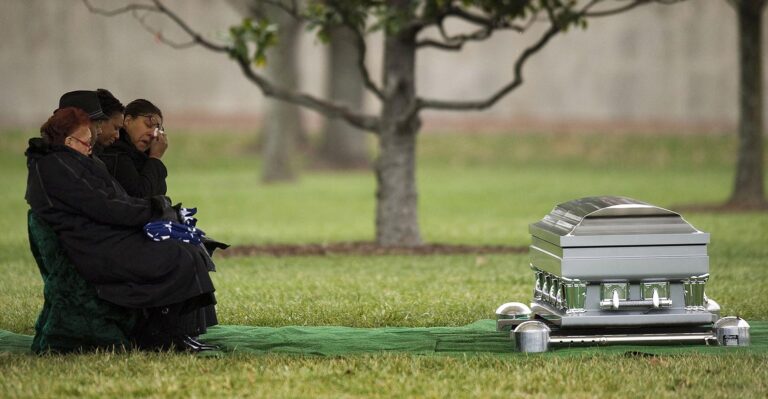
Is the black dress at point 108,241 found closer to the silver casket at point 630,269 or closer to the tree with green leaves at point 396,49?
the silver casket at point 630,269

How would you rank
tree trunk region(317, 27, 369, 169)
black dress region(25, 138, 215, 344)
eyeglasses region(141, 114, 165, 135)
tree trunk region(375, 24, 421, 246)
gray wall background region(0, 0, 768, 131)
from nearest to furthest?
black dress region(25, 138, 215, 344) → eyeglasses region(141, 114, 165, 135) → tree trunk region(375, 24, 421, 246) → tree trunk region(317, 27, 369, 169) → gray wall background region(0, 0, 768, 131)

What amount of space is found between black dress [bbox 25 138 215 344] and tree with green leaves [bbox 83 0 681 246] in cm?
641

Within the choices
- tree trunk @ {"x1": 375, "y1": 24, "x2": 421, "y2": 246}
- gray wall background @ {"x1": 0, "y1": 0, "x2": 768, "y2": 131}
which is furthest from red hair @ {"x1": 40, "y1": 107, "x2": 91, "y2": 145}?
gray wall background @ {"x1": 0, "y1": 0, "x2": 768, "y2": 131}

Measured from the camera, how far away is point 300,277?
12.3 meters

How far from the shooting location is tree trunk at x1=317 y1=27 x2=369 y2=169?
3412 cm

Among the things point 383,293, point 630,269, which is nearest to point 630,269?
point 630,269

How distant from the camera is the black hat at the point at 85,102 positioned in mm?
7590

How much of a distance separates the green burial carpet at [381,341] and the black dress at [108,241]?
2.07 ft

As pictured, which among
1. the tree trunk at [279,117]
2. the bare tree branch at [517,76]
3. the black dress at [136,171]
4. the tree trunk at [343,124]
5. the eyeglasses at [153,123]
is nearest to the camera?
the black dress at [136,171]

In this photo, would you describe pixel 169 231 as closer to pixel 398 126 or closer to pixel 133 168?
pixel 133 168

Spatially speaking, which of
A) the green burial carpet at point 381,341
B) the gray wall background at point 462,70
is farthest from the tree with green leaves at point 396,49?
the gray wall background at point 462,70

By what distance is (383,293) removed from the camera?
35.8 feet

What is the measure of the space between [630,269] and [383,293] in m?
3.75

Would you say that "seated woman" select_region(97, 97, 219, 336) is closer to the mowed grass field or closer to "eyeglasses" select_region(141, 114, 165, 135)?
"eyeglasses" select_region(141, 114, 165, 135)
